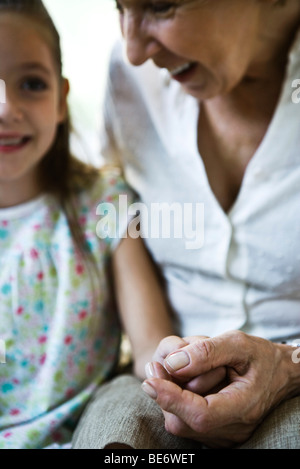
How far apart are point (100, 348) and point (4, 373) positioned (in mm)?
184

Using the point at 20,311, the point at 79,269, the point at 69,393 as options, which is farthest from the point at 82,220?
the point at 69,393

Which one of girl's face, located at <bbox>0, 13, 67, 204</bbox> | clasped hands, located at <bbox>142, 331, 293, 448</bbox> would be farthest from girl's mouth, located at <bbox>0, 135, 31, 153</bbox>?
clasped hands, located at <bbox>142, 331, 293, 448</bbox>

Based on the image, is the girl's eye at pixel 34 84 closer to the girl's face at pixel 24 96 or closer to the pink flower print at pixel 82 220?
the girl's face at pixel 24 96

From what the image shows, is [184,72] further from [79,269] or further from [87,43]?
[87,43]

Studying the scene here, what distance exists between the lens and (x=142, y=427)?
79 cm

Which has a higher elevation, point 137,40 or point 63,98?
point 137,40

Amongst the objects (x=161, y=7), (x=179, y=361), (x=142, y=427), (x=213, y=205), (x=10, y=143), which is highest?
(x=161, y=7)

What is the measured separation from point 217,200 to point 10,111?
15.0 inches

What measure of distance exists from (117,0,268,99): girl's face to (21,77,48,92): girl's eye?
0.18 meters

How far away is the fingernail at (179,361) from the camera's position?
2.45 ft

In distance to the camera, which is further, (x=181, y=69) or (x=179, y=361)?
(x=181, y=69)

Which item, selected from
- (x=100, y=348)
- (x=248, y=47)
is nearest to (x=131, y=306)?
(x=100, y=348)

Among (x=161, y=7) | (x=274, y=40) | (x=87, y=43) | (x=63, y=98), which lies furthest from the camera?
(x=87, y=43)

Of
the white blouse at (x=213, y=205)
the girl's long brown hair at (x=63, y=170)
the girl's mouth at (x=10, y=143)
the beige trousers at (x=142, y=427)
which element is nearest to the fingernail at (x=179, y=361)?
the beige trousers at (x=142, y=427)
